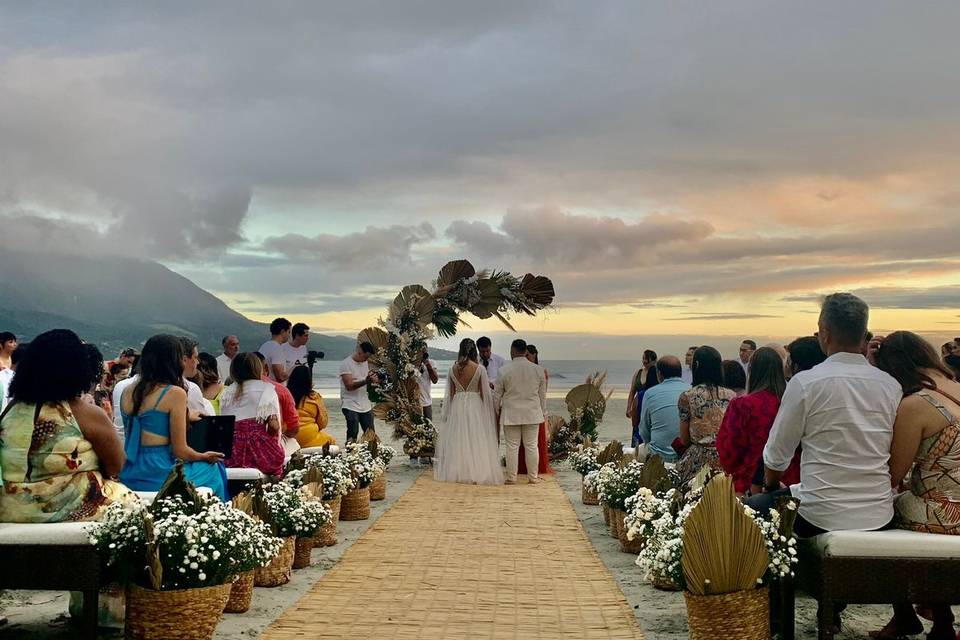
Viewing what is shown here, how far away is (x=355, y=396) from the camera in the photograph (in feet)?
50.4

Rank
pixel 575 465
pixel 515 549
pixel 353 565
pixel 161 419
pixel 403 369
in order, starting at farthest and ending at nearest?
pixel 403 369 < pixel 575 465 < pixel 515 549 < pixel 353 565 < pixel 161 419

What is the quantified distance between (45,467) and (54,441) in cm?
15

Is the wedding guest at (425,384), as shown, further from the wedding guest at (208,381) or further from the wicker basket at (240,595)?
the wicker basket at (240,595)

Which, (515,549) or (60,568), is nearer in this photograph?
(60,568)

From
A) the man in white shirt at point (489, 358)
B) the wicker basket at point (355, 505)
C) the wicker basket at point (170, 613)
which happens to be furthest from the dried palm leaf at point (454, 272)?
the wicker basket at point (170, 613)

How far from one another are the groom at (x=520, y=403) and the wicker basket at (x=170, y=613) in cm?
957

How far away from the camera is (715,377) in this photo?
8086 millimetres

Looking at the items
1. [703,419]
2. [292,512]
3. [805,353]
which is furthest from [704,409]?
[292,512]

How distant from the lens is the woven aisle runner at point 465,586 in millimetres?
5984

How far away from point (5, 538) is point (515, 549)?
4.60 m

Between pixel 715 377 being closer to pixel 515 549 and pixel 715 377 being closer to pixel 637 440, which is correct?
pixel 515 549

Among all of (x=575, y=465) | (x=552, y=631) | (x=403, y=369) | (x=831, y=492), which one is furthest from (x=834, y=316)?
(x=403, y=369)

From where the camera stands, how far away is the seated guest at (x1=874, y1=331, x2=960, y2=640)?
17.2ft

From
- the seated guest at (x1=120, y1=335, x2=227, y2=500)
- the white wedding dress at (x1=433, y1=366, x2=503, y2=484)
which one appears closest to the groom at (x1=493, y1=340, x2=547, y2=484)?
the white wedding dress at (x1=433, y1=366, x2=503, y2=484)
